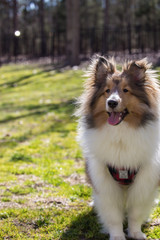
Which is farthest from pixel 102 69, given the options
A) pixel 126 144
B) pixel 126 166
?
pixel 126 166

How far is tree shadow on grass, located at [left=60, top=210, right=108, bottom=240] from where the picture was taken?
3.81 metres

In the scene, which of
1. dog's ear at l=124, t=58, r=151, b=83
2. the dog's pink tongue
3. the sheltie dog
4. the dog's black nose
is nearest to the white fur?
the sheltie dog

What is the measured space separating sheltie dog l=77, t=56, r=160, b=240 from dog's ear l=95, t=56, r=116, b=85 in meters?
0.09

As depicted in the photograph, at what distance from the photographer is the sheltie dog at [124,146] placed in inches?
142

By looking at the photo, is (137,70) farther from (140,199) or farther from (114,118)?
(140,199)

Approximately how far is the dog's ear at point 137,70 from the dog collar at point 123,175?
1018 mm

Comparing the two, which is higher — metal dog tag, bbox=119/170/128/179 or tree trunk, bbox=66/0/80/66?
tree trunk, bbox=66/0/80/66

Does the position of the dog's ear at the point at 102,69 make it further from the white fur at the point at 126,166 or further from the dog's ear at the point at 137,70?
the white fur at the point at 126,166

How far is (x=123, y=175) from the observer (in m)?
3.67

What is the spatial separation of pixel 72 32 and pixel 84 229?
49.9 feet

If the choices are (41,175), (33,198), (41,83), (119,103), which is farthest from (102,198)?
(41,83)

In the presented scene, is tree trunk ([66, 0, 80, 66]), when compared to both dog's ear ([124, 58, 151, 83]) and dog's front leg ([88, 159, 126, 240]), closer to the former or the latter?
dog's ear ([124, 58, 151, 83])

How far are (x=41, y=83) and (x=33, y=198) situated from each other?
37.5ft

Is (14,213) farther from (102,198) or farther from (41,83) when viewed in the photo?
(41,83)
